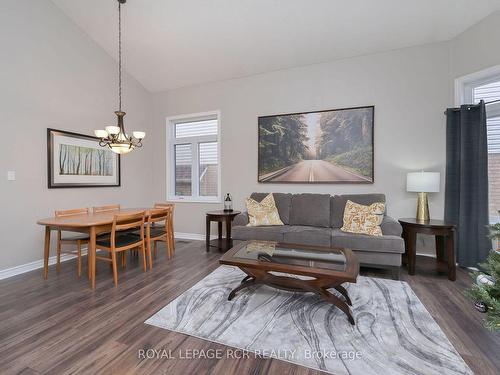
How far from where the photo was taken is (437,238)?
316 cm

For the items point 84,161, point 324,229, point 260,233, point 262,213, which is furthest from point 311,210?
point 84,161

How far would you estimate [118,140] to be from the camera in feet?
9.30

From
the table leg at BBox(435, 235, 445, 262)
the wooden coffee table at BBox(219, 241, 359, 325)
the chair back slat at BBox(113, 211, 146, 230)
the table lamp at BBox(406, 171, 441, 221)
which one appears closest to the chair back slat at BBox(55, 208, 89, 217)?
the chair back slat at BBox(113, 211, 146, 230)

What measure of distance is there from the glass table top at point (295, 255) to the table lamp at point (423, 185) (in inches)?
59.1

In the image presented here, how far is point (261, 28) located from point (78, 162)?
3.37m

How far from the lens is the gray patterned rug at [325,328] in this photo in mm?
1496

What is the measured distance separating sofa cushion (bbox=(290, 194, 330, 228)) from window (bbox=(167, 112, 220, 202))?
5.17 ft

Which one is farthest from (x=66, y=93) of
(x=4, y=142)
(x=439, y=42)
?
(x=439, y=42)

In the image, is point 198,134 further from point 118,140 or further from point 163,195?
point 118,140

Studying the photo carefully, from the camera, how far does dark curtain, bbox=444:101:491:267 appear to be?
2.90 meters

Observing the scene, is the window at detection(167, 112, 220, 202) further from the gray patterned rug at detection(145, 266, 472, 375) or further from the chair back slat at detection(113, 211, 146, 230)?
the gray patterned rug at detection(145, 266, 472, 375)

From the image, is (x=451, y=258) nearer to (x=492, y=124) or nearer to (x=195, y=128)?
(x=492, y=124)

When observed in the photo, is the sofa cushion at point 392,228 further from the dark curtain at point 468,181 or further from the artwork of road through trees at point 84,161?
the artwork of road through trees at point 84,161

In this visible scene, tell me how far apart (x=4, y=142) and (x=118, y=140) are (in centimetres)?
140
